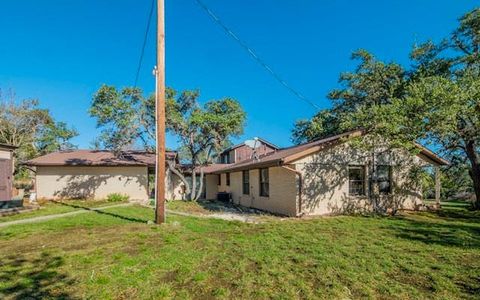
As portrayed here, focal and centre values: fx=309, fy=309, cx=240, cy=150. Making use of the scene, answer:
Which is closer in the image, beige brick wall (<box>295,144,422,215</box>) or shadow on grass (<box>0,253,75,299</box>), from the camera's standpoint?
shadow on grass (<box>0,253,75,299</box>)

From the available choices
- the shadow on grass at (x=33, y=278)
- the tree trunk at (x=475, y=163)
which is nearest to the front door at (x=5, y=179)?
the shadow on grass at (x=33, y=278)

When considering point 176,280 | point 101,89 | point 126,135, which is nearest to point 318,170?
point 176,280

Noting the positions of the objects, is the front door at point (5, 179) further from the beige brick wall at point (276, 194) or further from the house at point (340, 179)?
the beige brick wall at point (276, 194)

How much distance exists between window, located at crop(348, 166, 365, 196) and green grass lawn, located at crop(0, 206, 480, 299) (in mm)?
4242

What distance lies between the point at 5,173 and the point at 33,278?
13364 millimetres

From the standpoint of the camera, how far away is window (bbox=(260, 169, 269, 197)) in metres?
15.4

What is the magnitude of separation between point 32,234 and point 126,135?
1130 centimetres

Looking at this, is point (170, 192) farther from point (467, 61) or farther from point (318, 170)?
point (467, 61)

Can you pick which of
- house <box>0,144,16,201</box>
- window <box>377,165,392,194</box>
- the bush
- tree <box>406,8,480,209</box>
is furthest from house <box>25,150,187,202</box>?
tree <box>406,8,480,209</box>

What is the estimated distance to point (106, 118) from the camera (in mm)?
18469

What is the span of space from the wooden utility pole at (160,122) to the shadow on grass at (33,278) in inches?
148

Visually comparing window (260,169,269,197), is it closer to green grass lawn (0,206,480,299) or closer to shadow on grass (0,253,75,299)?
green grass lawn (0,206,480,299)

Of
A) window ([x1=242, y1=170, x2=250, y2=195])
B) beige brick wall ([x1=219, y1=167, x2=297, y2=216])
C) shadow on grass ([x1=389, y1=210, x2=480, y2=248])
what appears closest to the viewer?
shadow on grass ([x1=389, y1=210, x2=480, y2=248])

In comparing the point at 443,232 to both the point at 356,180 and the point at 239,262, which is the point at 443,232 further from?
the point at 239,262
